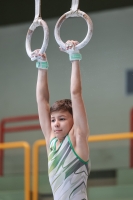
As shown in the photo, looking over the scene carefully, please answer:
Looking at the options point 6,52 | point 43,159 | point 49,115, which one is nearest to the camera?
point 49,115

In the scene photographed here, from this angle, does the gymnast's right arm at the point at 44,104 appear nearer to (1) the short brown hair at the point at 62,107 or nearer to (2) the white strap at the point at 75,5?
(1) the short brown hair at the point at 62,107

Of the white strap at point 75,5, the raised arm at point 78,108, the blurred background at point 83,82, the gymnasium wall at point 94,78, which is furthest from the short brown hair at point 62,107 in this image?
the gymnasium wall at point 94,78

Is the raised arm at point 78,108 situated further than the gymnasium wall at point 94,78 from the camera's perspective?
No

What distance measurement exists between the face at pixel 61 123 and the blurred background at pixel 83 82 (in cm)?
186

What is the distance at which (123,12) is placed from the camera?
14.4 feet

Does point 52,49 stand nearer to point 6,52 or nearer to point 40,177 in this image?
point 6,52

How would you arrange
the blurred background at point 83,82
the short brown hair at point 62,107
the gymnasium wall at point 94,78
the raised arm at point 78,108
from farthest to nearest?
the gymnasium wall at point 94,78
the blurred background at point 83,82
the short brown hair at point 62,107
the raised arm at point 78,108

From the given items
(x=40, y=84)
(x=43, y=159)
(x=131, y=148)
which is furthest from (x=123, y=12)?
(x=40, y=84)

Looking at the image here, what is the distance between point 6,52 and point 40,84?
287cm

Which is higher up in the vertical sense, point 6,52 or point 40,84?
point 6,52

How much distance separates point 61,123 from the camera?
79.4 inches

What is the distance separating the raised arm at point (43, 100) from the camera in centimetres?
211

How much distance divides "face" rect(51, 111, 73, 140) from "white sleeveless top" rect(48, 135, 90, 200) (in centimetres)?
4

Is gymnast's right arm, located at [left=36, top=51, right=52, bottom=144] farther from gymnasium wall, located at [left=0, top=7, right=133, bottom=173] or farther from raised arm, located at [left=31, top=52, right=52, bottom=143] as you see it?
gymnasium wall, located at [left=0, top=7, right=133, bottom=173]
